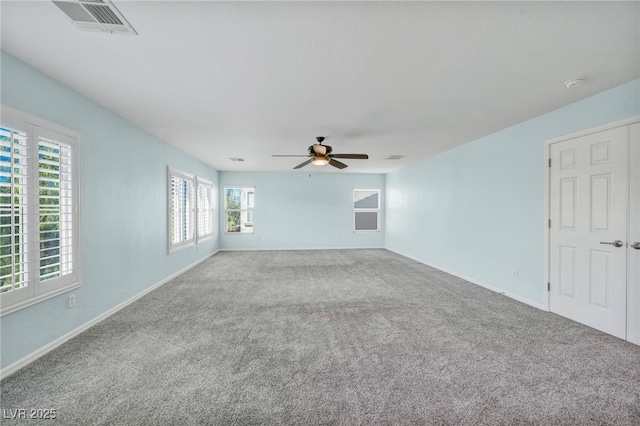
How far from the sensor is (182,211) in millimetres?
5312

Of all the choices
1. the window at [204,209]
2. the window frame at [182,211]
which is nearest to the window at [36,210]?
the window frame at [182,211]

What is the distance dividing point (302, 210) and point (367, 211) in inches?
86.5

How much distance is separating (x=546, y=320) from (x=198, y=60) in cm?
441

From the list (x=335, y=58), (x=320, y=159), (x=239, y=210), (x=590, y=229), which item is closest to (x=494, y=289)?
(x=590, y=229)

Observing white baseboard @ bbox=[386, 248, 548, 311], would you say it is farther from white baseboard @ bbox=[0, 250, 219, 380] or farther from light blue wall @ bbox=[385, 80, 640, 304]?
white baseboard @ bbox=[0, 250, 219, 380]

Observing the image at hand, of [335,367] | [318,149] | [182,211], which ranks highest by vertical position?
[318,149]

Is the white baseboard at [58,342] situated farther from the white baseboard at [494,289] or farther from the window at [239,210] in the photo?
the white baseboard at [494,289]

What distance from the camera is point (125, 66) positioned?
218cm

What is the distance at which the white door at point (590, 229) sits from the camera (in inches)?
102

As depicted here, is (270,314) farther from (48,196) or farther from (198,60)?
(198,60)

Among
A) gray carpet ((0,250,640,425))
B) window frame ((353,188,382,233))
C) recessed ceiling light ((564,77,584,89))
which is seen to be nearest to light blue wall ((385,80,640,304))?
recessed ceiling light ((564,77,584,89))

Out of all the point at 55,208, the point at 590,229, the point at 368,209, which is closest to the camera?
the point at 55,208

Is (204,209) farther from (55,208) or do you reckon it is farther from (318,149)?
(55,208)

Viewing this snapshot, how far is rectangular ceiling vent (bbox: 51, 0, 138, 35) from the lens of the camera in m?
1.51
